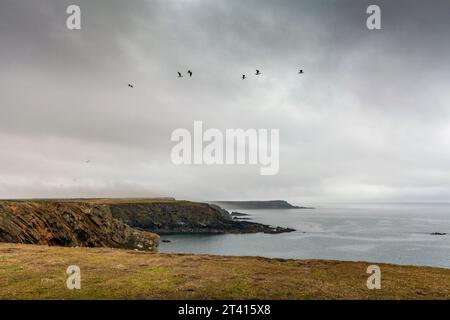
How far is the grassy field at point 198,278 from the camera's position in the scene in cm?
2050

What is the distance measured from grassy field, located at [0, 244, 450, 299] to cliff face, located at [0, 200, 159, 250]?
2126 centimetres

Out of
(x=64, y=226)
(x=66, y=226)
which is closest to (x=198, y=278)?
(x=64, y=226)

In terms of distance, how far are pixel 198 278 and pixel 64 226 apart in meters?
49.2

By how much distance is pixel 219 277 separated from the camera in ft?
82.6

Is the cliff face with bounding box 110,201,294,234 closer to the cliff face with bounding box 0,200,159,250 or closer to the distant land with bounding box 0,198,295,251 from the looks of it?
the distant land with bounding box 0,198,295,251

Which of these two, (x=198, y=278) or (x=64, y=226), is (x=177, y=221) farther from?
(x=198, y=278)

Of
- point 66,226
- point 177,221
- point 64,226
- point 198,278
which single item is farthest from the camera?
point 177,221

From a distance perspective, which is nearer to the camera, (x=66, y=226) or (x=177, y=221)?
(x=66, y=226)

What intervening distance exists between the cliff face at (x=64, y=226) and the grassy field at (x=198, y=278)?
837 inches

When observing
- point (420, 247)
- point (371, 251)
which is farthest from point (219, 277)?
point (420, 247)

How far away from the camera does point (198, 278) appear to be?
24.7 metres

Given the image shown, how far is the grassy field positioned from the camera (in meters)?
20.5
